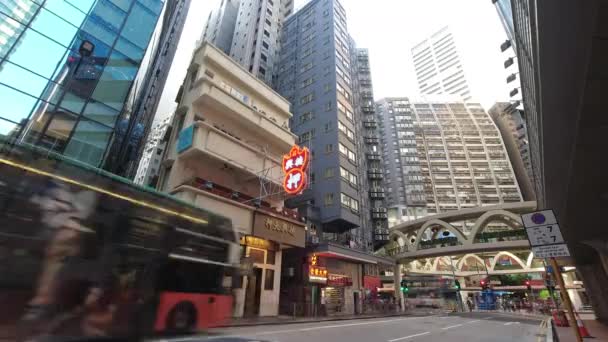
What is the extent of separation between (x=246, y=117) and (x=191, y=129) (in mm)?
5404

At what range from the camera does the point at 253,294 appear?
21.3m

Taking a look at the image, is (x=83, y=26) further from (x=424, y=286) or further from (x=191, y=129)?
(x=424, y=286)

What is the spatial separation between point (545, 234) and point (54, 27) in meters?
24.8

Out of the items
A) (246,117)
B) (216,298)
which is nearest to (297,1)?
(246,117)

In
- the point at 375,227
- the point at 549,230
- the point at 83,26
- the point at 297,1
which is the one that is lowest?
the point at 549,230

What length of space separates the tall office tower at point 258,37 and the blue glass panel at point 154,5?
2490cm

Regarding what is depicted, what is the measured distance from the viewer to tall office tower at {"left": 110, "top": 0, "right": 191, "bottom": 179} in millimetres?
28531

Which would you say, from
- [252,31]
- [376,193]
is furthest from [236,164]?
[252,31]

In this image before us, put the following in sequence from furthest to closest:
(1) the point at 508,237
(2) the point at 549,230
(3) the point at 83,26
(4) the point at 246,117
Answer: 1. (1) the point at 508,237
2. (4) the point at 246,117
3. (3) the point at 83,26
4. (2) the point at 549,230

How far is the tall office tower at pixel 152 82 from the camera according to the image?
2853 cm

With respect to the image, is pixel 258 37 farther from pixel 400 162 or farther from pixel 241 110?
pixel 400 162

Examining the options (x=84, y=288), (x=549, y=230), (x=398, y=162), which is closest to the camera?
(x=549, y=230)

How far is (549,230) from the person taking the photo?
5250mm

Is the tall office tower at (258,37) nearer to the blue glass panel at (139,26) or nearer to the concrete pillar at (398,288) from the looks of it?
the blue glass panel at (139,26)
